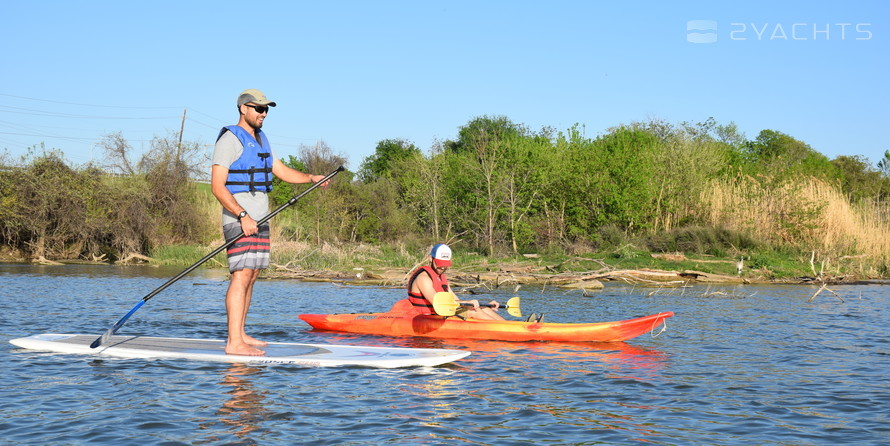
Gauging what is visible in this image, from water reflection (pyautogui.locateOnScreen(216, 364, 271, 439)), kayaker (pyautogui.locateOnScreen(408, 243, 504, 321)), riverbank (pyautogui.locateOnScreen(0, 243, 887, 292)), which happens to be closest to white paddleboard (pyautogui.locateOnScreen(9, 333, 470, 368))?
water reflection (pyautogui.locateOnScreen(216, 364, 271, 439))

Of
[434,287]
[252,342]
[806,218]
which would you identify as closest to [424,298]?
[434,287]

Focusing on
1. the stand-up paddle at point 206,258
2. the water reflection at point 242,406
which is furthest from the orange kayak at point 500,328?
the water reflection at point 242,406

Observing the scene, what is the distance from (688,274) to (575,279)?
3238 mm

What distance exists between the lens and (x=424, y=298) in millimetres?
10047

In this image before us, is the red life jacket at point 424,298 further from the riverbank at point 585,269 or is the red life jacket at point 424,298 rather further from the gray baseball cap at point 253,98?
the riverbank at point 585,269

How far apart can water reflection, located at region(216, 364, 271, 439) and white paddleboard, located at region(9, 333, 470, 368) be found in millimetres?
475

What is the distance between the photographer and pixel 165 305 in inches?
563

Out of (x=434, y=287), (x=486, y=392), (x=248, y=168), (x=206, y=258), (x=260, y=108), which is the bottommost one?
(x=486, y=392)

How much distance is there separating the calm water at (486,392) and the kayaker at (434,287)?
48cm

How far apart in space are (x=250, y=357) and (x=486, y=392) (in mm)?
2319

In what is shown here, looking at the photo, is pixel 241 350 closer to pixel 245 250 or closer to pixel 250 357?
pixel 250 357

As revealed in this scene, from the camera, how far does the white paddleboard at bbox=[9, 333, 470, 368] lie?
25.0 ft

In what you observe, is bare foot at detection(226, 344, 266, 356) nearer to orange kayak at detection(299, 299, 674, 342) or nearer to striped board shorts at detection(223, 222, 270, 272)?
striped board shorts at detection(223, 222, 270, 272)

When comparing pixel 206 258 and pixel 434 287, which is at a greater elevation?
pixel 206 258
